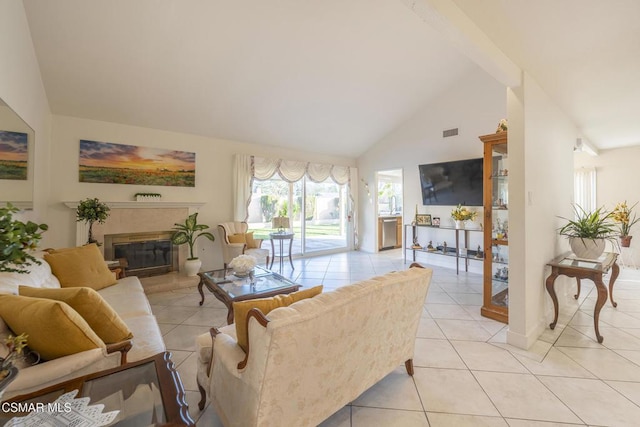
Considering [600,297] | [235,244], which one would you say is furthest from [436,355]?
[235,244]

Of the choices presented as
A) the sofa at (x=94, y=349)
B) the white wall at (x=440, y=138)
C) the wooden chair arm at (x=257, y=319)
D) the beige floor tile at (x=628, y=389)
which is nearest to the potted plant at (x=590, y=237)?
the beige floor tile at (x=628, y=389)

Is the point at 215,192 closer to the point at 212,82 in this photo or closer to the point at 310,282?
the point at 212,82

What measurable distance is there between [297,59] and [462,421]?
13.5 ft

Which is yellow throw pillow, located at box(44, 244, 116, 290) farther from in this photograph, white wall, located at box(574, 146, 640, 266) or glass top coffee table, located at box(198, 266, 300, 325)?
white wall, located at box(574, 146, 640, 266)

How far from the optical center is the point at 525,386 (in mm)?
1847

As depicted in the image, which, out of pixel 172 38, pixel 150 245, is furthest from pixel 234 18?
pixel 150 245

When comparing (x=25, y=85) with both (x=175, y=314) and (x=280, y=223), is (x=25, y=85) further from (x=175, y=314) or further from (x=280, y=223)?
(x=280, y=223)

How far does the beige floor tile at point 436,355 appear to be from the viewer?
210 centimetres

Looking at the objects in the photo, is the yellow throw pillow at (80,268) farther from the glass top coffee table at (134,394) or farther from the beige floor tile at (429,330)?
the beige floor tile at (429,330)

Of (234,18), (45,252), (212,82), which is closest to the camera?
(45,252)

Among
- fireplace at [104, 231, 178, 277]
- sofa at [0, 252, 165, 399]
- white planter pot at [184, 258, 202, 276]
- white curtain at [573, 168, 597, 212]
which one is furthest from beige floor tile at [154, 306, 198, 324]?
white curtain at [573, 168, 597, 212]

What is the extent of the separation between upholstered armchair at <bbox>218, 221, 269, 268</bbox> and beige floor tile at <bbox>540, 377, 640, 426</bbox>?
153 inches

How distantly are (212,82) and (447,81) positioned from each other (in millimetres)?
4060

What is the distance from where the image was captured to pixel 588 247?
2.75 m
